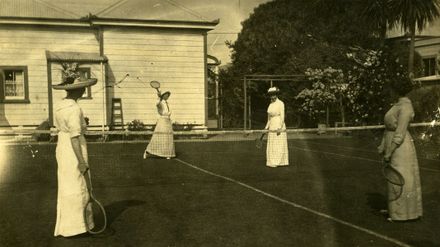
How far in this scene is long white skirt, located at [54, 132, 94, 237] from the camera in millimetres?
5691

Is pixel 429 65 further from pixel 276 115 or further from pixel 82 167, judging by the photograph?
pixel 82 167

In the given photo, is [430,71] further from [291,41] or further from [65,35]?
[65,35]

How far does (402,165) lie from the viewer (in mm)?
6504

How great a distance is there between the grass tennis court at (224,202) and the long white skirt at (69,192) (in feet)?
0.54

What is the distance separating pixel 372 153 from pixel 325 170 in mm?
4191

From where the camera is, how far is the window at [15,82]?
64.1 ft

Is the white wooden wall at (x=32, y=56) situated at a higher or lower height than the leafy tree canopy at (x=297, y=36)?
lower

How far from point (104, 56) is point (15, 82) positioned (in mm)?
3619

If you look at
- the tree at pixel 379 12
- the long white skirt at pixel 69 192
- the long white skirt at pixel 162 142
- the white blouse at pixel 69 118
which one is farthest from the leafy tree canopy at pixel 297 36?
the long white skirt at pixel 69 192

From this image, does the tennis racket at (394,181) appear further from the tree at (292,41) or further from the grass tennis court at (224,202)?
the tree at (292,41)

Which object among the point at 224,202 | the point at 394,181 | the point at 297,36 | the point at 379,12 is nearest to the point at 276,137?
the point at 224,202

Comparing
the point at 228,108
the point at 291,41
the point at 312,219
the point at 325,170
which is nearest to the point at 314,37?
the point at 291,41

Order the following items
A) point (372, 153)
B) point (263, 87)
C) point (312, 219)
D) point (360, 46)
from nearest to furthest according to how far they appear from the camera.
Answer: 1. point (312, 219)
2. point (372, 153)
3. point (360, 46)
4. point (263, 87)

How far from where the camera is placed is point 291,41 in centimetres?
2848
